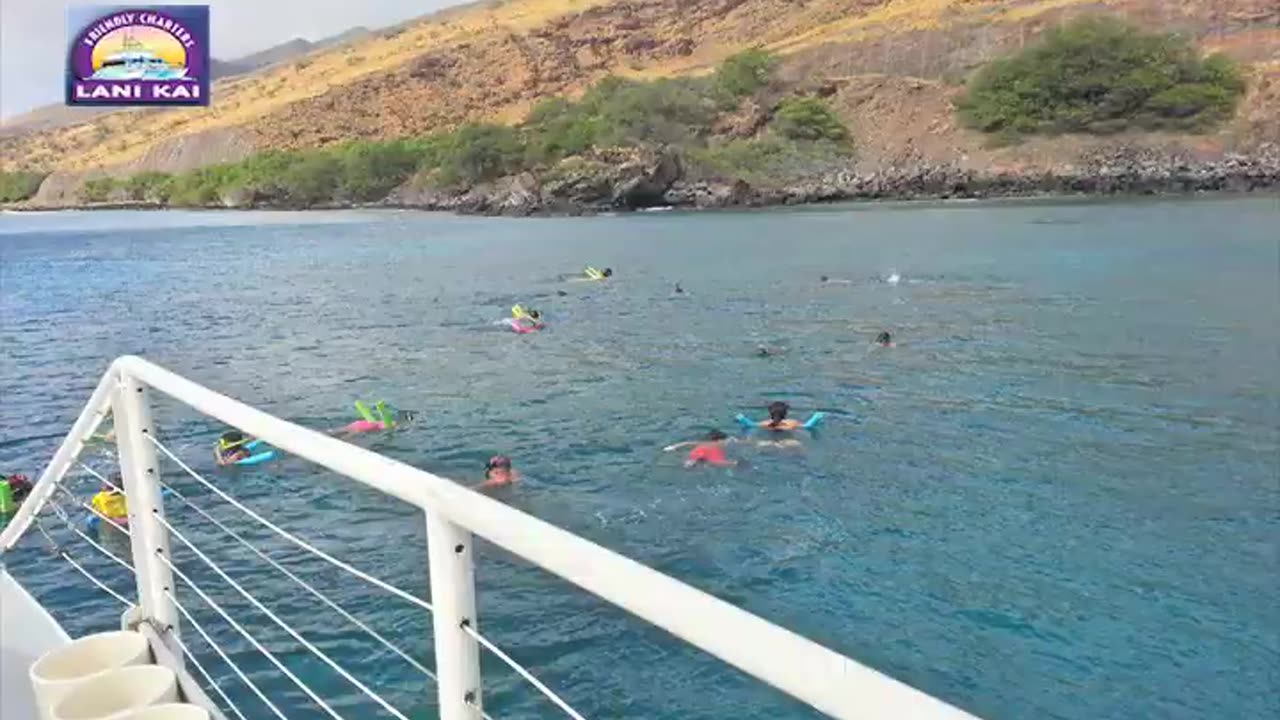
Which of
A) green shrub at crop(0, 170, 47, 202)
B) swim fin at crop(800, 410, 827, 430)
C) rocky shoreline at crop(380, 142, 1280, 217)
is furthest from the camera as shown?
green shrub at crop(0, 170, 47, 202)

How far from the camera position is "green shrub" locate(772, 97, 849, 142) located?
99875 mm

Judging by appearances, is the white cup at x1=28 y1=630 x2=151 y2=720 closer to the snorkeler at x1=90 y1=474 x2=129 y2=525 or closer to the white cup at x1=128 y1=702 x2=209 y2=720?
the white cup at x1=128 y1=702 x2=209 y2=720

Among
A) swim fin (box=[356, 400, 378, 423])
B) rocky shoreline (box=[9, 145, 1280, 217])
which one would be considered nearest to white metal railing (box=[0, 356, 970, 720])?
swim fin (box=[356, 400, 378, 423])

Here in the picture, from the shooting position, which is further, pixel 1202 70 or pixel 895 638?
pixel 1202 70

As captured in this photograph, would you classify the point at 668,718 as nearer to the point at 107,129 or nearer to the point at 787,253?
the point at 787,253

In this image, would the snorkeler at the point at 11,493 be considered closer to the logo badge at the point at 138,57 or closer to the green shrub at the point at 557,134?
the logo badge at the point at 138,57

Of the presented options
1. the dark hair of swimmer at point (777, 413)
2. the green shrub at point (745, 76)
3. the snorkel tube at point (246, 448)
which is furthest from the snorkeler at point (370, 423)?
the green shrub at point (745, 76)

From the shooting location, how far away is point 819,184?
3462 inches

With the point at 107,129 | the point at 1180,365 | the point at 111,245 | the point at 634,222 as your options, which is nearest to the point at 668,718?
the point at 1180,365

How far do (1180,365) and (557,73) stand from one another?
142825mm

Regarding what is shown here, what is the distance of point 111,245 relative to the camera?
216ft

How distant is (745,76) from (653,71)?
3921 centimetres

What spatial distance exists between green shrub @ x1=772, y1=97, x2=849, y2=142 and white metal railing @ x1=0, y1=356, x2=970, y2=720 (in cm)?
9920

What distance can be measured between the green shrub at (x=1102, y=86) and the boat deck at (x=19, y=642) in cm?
9850
